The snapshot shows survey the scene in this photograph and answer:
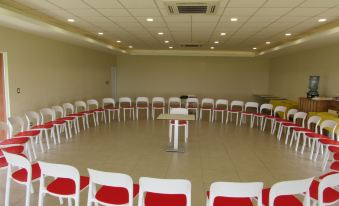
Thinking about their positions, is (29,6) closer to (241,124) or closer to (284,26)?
(284,26)

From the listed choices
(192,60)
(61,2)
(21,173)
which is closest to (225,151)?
(21,173)

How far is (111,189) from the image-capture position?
297 centimetres

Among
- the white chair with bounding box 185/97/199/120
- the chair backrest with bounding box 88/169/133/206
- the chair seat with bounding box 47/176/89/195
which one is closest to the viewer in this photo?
the chair backrest with bounding box 88/169/133/206

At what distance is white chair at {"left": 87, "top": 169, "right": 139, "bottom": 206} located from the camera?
8.51 ft

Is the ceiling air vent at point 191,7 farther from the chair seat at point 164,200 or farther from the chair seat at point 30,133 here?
the chair seat at point 30,133

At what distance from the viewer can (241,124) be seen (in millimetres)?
9852

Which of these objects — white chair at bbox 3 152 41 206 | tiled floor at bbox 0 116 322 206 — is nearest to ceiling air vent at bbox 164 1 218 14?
tiled floor at bbox 0 116 322 206

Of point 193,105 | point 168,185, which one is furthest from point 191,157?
point 193,105

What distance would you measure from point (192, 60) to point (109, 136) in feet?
27.2

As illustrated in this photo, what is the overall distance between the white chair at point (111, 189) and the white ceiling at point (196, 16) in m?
3.21

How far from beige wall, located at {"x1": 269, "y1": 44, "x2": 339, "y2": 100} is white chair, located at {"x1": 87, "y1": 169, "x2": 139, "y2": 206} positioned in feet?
24.7

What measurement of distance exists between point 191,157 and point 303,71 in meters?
6.82

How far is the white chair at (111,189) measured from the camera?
8.51ft

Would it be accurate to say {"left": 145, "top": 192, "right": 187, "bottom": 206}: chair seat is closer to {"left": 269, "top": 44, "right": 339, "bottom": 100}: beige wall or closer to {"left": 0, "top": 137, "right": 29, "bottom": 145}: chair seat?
{"left": 0, "top": 137, "right": 29, "bottom": 145}: chair seat
